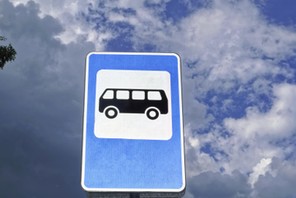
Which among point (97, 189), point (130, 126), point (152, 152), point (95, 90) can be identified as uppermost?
point (95, 90)

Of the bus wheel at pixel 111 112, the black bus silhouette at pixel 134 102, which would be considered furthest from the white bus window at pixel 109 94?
the bus wheel at pixel 111 112

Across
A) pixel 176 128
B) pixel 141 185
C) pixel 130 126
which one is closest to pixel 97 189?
pixel 141 185

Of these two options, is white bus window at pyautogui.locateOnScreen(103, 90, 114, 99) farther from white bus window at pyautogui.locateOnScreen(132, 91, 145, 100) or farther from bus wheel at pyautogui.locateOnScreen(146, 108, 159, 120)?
bus wheel at pyautogui.locateOnScreen(146, 108, 159, 120)

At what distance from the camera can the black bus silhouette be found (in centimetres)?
406

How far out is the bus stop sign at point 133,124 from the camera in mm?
3791

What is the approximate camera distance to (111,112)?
404 centimetres

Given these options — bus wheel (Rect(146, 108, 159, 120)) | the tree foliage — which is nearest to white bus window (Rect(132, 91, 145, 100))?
bus wheel (Rect(146, 108, 159, 120))

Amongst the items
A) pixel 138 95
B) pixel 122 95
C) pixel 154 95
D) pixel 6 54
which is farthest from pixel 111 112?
pixel 6 54

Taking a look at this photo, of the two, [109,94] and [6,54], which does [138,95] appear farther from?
[6,54]

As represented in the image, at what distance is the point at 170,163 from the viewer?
3.86 metres

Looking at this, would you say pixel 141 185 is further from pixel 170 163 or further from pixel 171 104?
pixel 171 104

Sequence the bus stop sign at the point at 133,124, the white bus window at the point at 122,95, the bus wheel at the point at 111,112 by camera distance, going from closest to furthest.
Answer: the bus stop sign at the point at 133,124 < the bus wheel at the point at 111,112 < the white bus window at the point at 122,95

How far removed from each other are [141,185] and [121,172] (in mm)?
220

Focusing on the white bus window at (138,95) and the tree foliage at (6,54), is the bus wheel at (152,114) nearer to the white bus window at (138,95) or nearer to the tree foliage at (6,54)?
the white bus window at (138,95)
